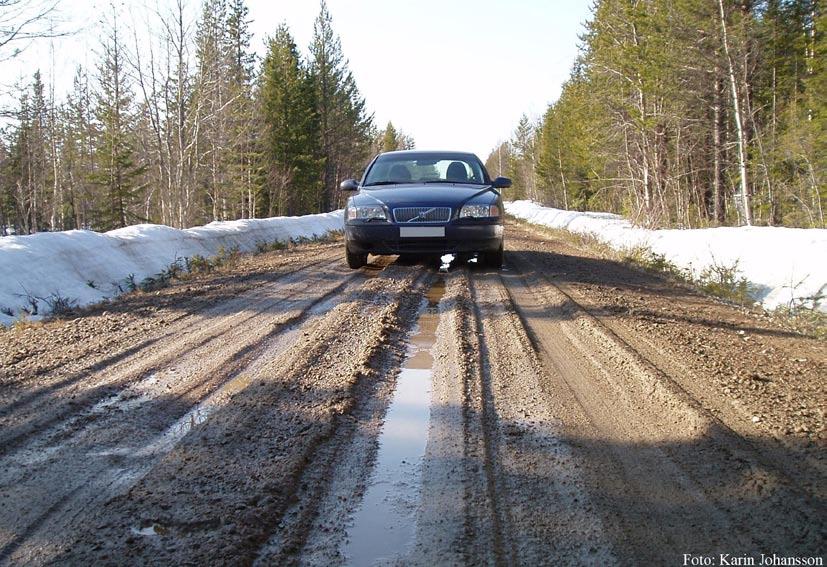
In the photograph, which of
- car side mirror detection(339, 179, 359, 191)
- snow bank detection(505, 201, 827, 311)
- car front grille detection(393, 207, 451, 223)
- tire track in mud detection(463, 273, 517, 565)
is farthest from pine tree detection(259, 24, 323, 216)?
tire track in mud detection(463, 273, 517, 565)

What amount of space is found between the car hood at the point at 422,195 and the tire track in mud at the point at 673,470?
3786 mm

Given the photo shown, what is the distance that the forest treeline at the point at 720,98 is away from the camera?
18703 mm

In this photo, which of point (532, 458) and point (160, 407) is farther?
point (160, 407)

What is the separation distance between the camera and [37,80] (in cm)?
3797

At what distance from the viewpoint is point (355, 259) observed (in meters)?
8.24

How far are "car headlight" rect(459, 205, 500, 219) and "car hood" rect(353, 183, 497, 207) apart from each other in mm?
109

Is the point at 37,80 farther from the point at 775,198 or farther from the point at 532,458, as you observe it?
the point at 532,458

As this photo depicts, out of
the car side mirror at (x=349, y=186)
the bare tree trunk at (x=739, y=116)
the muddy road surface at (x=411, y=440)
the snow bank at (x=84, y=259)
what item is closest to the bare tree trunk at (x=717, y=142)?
the bare tree trunk at (x=739, y=116)

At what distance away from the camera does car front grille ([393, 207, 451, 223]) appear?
7.40 meters

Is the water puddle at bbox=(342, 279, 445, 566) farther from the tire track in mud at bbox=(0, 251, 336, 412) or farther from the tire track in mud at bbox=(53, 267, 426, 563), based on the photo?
the tire track in mud at bbox=(0, 251, 336, 412)

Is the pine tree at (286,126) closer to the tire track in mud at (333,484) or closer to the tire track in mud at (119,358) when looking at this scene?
the tire track in mud at (119,358)

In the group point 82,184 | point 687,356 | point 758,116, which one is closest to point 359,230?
point 687,356

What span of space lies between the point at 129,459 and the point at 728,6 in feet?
71.9

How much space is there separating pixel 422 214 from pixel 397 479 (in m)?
5.26
